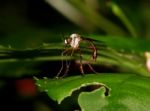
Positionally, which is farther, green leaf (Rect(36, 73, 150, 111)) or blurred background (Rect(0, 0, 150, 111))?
blurred background (Rect(0, 0, 150, 111))

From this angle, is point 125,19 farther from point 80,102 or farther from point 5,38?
point 80,102

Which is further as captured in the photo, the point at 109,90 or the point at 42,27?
the point at 42,27

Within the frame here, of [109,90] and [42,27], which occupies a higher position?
[42,27]

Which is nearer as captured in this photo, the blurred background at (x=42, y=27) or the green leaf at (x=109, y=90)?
the green leaf at (x=109, y=90)

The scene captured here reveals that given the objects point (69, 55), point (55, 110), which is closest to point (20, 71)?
point (55, 110)
